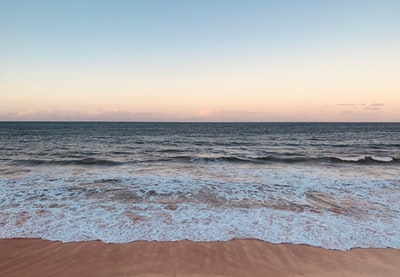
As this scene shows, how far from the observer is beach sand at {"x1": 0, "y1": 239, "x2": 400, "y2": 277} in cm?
495

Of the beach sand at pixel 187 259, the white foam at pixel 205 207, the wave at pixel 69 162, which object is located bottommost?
the beach sand at pixel 187 259

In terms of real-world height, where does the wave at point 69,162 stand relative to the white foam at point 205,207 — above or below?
above

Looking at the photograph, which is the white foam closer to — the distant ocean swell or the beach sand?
the beach sand

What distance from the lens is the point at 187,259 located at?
5.37m

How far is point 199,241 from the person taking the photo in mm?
6211

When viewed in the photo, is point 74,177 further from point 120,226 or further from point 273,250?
point 273,250

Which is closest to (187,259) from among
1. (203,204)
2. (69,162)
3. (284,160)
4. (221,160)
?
(203,204)

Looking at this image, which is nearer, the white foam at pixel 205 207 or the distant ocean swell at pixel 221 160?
the white foam at pixel 205 207

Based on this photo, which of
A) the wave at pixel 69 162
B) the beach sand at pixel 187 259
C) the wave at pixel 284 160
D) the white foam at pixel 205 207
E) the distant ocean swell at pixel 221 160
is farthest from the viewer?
the wave at pixel 284 160

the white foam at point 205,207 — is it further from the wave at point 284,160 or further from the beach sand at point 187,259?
the wave at point 284,160

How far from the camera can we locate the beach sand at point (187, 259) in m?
4.95

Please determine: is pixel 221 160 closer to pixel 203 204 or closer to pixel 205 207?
pixel 203 204

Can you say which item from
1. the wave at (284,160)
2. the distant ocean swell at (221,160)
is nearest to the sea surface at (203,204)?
the distant ocean swell at (221,160)

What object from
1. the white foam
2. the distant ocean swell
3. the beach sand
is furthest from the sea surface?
the distant ocean swell
